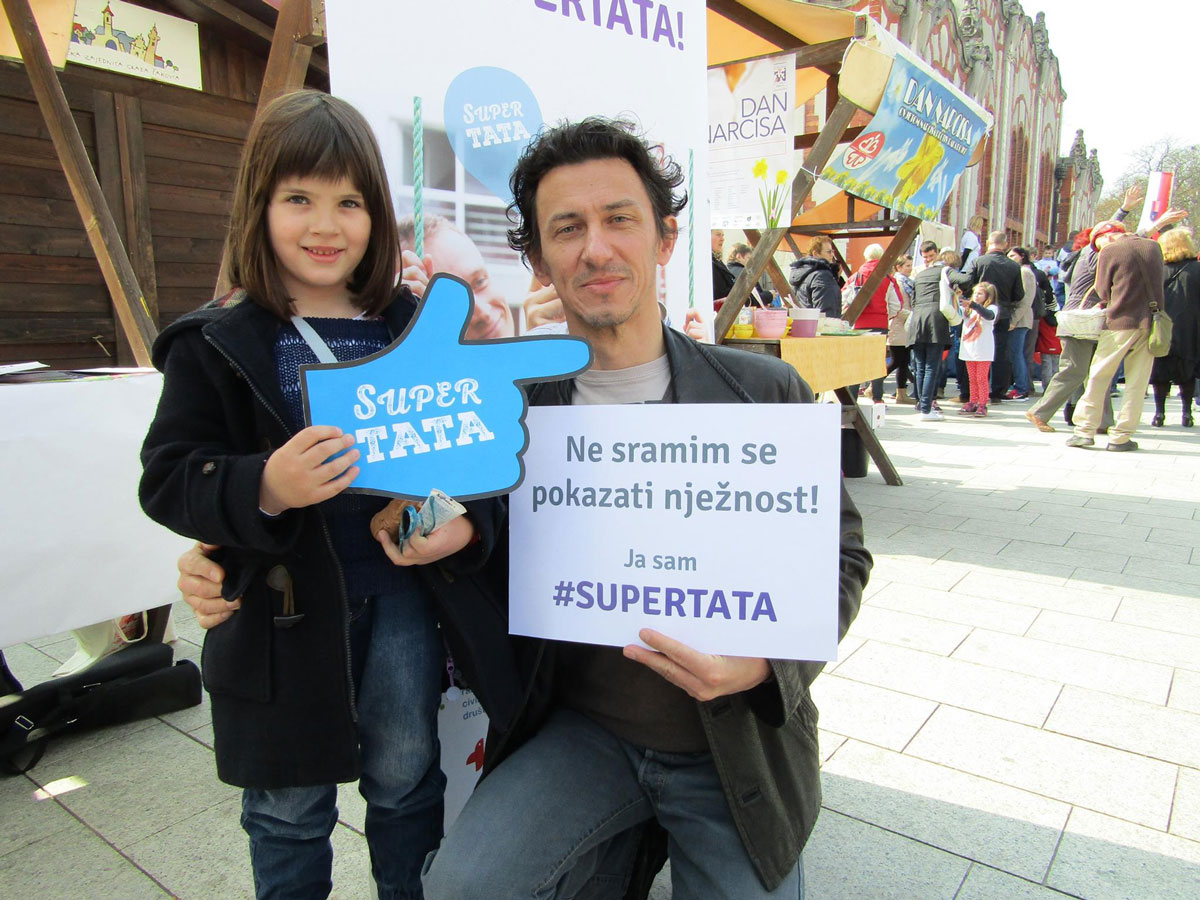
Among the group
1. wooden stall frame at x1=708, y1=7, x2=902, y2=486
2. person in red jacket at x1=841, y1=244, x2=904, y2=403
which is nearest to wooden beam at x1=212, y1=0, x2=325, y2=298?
wooden stall frame at x1=708, y1=7, x2=902, y2=486

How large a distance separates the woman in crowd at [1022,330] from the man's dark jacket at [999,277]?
0.16 metres

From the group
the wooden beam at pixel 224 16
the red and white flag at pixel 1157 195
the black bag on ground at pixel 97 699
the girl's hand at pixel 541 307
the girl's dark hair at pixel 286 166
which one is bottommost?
the black bag on ground at pixel 97 699

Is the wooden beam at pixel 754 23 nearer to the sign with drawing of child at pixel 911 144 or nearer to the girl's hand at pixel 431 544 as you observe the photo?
the sign with drawing of child at pixel 911 144

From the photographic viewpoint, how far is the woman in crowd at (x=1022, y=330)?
30.5 feet

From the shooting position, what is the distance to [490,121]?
181 centimetres

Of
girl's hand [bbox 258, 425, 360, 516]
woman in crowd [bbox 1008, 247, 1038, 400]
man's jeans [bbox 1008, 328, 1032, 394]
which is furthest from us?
man's jeans [bbox 1008, 328, 1032, 394]

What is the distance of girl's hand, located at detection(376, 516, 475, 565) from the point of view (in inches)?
46.4

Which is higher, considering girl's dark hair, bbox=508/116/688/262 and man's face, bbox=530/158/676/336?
girl's dark hair, bbox=508/116/688/262

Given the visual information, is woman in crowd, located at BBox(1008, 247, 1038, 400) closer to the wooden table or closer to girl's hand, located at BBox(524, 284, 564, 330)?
the wooden table

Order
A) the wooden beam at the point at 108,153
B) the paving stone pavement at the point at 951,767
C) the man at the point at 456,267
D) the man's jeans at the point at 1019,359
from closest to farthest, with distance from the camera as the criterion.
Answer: the man at the point at 456,267
the paving stone pavement at the point at 951,767
the wooden beam at the point at 108,153
the man's jeans at the point at 1019,359

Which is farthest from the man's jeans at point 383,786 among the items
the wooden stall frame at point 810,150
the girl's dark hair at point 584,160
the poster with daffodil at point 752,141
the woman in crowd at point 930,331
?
the woman in crowd at point 930,331

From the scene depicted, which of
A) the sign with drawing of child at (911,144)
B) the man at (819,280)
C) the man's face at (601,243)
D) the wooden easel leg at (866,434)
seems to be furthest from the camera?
the man at (819,280)

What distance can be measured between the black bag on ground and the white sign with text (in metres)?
1.84

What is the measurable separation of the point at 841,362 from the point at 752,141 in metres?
1.40
